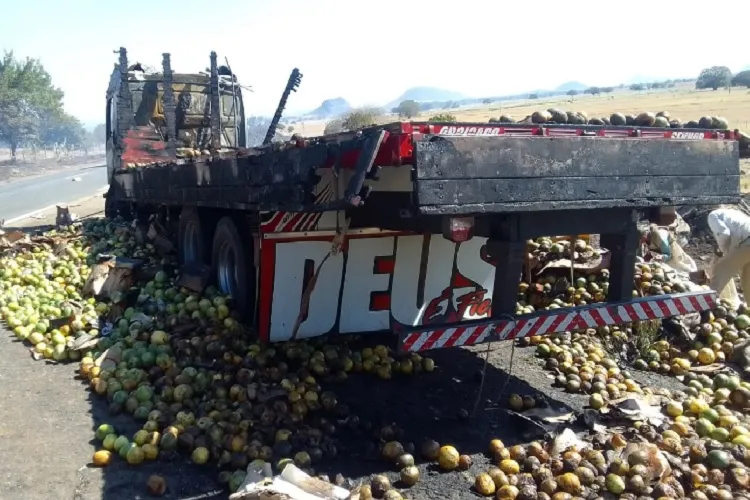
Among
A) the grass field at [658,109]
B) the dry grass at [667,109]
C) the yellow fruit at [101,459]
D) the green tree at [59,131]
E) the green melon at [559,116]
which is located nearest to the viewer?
the yellow fruit at [101,459]

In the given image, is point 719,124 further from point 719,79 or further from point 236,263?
point 719,79

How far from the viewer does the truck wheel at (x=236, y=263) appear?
6637 millimetres

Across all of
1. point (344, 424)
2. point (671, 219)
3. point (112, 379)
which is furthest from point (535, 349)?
point (112, 379)

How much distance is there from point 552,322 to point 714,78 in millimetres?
86037

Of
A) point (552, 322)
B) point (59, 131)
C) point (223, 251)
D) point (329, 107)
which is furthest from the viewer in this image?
point (329, 107)

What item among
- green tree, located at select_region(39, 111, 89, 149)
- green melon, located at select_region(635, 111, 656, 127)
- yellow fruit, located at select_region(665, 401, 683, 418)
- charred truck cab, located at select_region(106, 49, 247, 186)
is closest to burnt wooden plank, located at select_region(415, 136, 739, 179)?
green melon, located at select_region(635, 111, 656, 127)

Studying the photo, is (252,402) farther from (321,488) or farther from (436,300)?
(436,300)

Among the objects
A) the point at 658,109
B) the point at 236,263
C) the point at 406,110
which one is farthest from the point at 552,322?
the point at 658,109

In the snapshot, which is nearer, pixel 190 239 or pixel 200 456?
pixel 200 456

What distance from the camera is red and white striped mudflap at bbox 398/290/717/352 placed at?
484 centimetres

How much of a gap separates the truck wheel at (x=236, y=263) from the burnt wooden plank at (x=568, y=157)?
302cm

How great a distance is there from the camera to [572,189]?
462 cm

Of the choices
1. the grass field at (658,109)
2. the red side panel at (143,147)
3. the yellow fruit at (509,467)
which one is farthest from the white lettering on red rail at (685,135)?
the red side panel at (143,147)

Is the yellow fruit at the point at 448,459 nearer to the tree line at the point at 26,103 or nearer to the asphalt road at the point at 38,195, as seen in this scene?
the asphalt road at the point at 38,195
